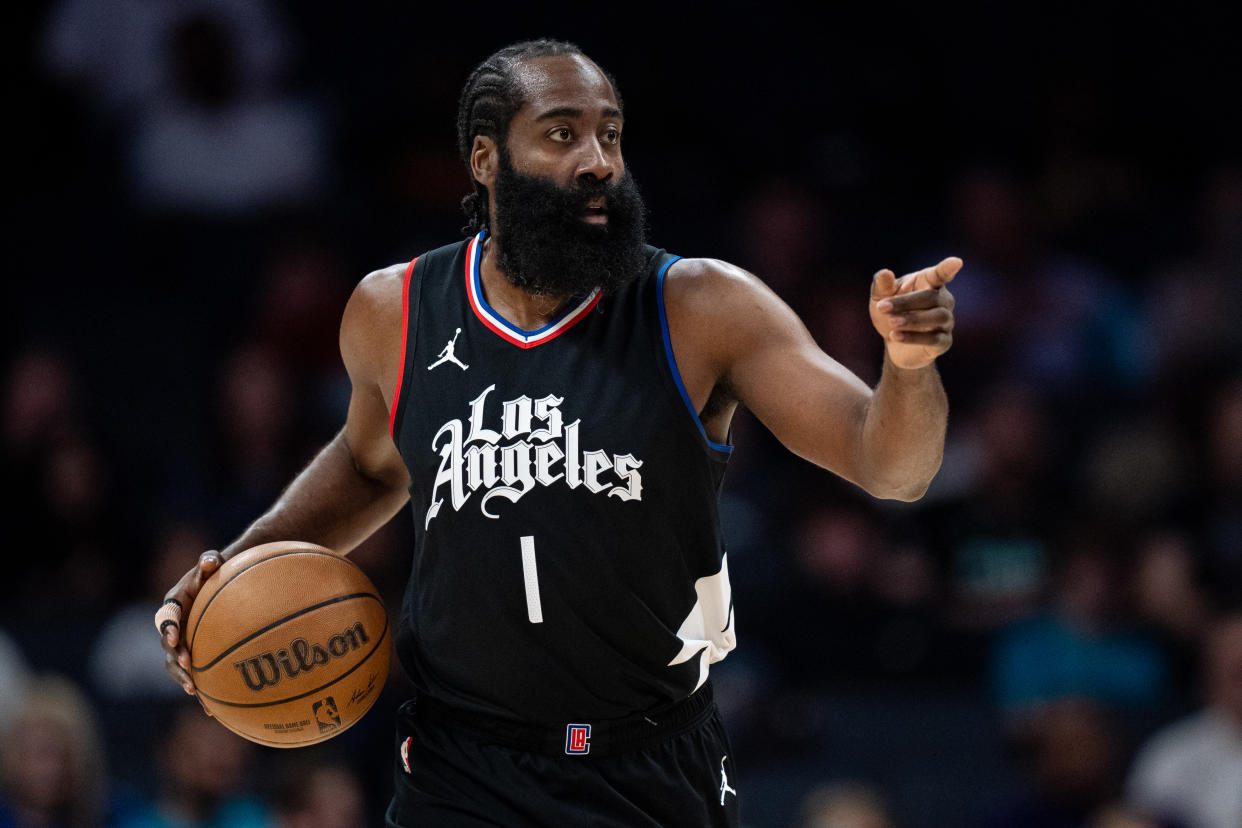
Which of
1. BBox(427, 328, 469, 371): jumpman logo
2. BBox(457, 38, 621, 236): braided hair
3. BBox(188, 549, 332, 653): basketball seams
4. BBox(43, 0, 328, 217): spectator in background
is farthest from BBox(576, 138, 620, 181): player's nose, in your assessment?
BBox(43, 0, 328, 217): spectator in background

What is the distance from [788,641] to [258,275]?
3.38 meters

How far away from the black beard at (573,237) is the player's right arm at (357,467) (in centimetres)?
39

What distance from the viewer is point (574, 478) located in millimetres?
3264

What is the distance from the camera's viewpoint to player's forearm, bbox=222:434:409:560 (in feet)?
12.4

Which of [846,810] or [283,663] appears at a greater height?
[283,663]

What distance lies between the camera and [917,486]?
10.1ft

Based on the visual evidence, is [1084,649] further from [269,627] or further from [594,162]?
[269,627]

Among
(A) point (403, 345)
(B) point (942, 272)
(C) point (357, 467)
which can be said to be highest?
(B) point (942, 272)

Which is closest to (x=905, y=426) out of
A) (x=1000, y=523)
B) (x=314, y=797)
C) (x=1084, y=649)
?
(x=314, y=797)

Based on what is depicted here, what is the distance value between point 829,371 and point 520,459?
0.65m

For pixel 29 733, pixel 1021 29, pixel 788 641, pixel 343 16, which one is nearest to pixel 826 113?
pixel 1021 29

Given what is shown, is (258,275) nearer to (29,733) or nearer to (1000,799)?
(29,733)

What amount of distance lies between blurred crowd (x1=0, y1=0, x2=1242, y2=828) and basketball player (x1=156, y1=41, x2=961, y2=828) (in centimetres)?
240

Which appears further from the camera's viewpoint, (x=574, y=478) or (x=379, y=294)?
(x=379, y=294)
